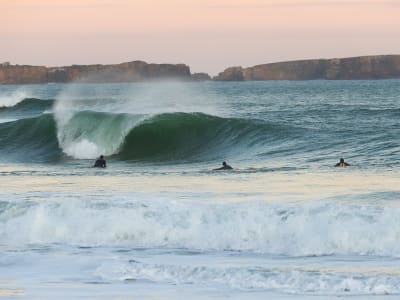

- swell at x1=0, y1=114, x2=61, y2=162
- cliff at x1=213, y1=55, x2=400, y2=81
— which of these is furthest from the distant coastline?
swell at x1=0, y1=114, x2=61, y2=162

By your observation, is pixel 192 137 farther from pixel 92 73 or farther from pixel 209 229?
pixel 92 73

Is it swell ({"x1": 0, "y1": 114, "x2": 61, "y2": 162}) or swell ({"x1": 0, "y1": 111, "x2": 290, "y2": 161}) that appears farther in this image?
swell ({"x1": 0, "y1": 114, "x2": 61, "y2": 162})

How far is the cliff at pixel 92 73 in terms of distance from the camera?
466 ft

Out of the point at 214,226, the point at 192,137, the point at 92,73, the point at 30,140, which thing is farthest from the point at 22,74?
the point at 214,226

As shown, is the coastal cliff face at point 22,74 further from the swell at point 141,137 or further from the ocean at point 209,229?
the ocean at point 209,229

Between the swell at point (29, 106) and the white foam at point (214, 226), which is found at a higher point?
the white foam at point (214, 226)

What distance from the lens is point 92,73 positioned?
16650 cm

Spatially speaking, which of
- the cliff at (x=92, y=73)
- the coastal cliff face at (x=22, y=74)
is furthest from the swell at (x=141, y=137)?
the coastal cliff face at (x=22, y=74)

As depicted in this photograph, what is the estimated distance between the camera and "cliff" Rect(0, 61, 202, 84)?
142m

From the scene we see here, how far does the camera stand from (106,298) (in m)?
9.46

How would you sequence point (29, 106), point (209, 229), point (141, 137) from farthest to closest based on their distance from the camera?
point (29, 106) < point (141, 137) < point (209, 229)

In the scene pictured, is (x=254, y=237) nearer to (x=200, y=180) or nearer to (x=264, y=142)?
(x=200, y=180)

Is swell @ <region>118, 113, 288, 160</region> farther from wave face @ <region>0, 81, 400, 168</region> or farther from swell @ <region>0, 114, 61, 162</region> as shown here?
swell @ <region>0, 114, 61, 162</region>

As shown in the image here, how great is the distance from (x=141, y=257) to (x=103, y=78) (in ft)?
607
